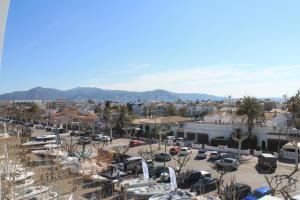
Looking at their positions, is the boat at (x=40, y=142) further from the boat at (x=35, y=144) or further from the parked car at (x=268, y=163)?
the parked car at (x=268, y=163)

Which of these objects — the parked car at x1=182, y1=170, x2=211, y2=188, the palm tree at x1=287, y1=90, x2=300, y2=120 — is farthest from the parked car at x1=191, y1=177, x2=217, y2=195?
the palm tree at x1=287, y1=90, x2=300, y2=120

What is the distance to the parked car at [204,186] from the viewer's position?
1919 cm

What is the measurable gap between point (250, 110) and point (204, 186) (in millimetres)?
17986

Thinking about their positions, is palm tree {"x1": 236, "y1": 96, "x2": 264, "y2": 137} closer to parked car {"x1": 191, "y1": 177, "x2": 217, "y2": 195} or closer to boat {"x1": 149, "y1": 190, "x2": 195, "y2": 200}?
parked car {"x1": 191, "y1": 177, "x2": 217, "y2": 195}

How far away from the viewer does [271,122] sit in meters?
43.9

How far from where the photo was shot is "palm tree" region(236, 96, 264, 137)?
1398 inches

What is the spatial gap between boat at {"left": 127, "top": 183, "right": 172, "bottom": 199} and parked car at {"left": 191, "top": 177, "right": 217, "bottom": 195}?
1.59m

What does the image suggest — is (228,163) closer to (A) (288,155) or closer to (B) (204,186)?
(B) (204,186)

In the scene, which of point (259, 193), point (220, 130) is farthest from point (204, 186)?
point (220, 130)

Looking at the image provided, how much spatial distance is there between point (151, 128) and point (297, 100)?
20.5m

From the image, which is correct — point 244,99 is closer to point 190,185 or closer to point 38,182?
point 190,185

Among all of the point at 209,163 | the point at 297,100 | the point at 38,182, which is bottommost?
the point at 209,163

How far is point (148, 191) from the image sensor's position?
18328 millimetres

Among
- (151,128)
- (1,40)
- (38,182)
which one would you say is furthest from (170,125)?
(1,40)
